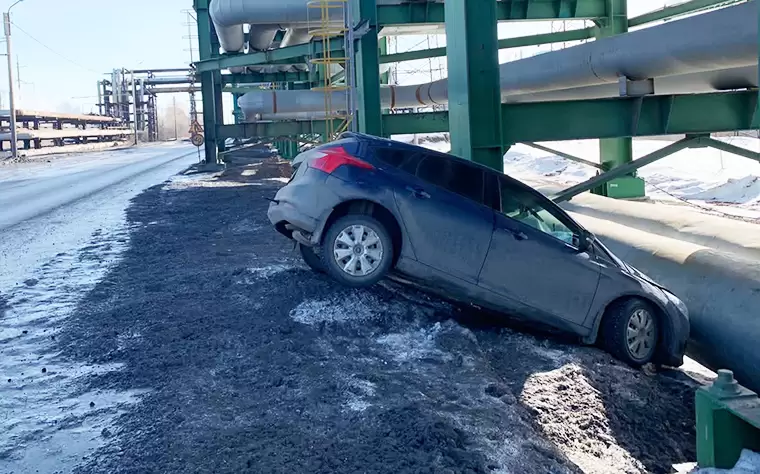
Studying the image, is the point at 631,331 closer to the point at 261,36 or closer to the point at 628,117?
the point at 628,117

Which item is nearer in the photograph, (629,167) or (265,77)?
(629,167)

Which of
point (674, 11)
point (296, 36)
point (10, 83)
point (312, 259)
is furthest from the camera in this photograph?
point (10, 83)

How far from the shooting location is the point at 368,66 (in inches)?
583

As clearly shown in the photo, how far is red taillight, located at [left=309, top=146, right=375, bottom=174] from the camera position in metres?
7.30

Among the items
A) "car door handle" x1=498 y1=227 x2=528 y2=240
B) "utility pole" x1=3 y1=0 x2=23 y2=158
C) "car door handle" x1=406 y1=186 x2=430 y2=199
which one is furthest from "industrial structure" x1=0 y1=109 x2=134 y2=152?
"car door handle" x1=498 y1=227 x2=528 y2=240

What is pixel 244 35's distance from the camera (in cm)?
2295

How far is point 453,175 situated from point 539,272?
1.24m

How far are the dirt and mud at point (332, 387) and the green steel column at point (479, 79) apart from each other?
7.62 ft

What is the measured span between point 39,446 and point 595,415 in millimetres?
3774

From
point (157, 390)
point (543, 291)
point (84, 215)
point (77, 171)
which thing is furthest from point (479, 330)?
point (77, 171)

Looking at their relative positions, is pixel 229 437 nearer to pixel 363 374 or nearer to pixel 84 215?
pixel 363 374

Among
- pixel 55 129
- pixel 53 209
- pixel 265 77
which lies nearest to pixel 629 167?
pixel 53 209

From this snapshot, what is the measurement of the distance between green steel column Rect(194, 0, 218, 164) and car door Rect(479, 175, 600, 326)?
70.8 feet

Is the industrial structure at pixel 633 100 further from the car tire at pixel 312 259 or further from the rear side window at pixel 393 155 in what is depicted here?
the car tire at pixel 312 259
